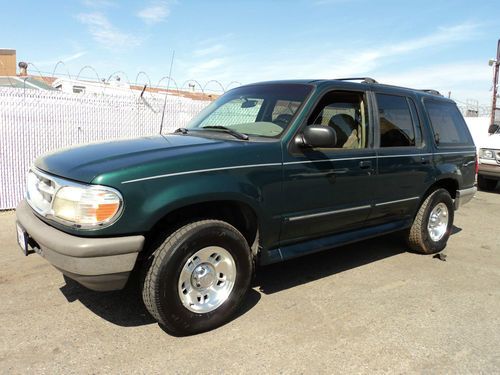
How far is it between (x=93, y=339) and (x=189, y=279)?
2.56 feet

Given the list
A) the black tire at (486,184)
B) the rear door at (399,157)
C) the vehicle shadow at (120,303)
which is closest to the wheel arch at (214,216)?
the vehicle shadow at (120,303)

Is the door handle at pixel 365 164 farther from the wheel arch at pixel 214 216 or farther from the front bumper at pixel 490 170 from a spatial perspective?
the front bumper at pixel 490 170

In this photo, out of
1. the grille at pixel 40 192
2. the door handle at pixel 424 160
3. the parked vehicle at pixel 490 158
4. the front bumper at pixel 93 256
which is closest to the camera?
the front bumper at pixel 93 256

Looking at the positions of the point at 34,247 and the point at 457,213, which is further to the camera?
the point at 457,213

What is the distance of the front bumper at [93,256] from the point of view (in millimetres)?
2629

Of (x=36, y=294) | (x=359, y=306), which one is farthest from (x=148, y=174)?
(x=359, y=306)

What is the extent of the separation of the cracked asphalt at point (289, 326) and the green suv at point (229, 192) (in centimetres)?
32

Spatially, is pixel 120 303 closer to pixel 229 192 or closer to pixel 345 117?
pixel 229 192

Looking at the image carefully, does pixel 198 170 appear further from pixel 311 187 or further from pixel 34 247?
pixel 34 247

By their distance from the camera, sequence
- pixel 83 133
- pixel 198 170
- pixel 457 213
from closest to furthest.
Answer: pixel 198 170
pixel 83 133
pixel 457 213

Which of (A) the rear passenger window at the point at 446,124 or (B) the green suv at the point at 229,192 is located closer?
(B) the green suv at the point at 229,192

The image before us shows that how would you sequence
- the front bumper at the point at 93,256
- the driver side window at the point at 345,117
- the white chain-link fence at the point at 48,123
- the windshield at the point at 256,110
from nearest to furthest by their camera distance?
the front bumper at the point at 93,256, the windshield at the point at 256,110, the driver side window at the point at 345,117, the white chain-link fence at the point at 48,123

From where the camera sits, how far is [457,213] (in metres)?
8.01

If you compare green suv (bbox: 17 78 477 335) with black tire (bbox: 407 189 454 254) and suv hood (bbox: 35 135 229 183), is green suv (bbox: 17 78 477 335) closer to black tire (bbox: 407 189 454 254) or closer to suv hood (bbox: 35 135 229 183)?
suv hood (bbox: 35 135 229 183)
